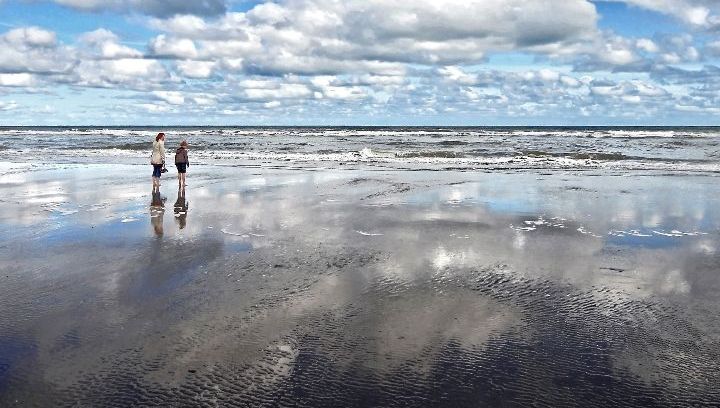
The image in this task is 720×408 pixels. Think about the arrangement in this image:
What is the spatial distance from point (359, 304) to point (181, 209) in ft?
29.3

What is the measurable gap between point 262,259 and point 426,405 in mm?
5211

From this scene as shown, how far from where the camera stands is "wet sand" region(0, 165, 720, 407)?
502cm

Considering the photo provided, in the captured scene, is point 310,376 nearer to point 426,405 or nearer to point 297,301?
point 426,405

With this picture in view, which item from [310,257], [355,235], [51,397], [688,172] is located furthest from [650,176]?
[51,397]

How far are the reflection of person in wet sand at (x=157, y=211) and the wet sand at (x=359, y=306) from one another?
0.12 m

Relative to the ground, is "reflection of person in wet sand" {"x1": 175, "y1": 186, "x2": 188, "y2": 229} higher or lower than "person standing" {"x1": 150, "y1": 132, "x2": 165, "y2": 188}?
lower

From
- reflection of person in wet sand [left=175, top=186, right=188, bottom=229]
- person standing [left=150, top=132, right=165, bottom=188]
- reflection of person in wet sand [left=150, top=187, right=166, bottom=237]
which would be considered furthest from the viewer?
person standing [left=150, top=132, right=165, bottom=188]

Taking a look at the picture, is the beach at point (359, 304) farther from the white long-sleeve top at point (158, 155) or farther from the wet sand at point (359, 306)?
the white long-sleeve top at point (158, 155)

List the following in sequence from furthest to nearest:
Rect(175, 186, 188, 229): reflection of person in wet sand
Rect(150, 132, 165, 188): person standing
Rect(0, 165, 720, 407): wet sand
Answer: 1. Rect(150, 132, 165, 188): person standing
2. Rect(175, 186, 188, 229): reflection of person in wet sand
3. Rect(0, 165, 720, 407): wet sand

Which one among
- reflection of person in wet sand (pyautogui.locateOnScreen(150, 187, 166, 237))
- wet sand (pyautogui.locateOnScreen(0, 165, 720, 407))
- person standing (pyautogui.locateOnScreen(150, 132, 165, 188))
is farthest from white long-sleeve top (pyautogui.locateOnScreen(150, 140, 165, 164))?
wet sand (pyautogui.locateOnScreen(0, 165, 720, 407))

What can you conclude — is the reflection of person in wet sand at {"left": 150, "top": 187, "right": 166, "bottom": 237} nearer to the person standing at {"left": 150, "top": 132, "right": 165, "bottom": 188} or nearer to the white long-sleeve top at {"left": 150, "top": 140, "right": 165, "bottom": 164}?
the person standing at {"left": 150, "top": 132, "right": 165, "bottom": 188}

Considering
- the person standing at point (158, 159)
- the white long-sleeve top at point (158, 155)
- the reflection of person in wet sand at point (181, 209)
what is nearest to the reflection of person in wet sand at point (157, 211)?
the reflection of person in wet sand at point (181, 209)

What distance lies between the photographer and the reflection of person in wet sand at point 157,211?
12.1 meters

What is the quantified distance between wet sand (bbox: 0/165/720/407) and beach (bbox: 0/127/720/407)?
28mm
